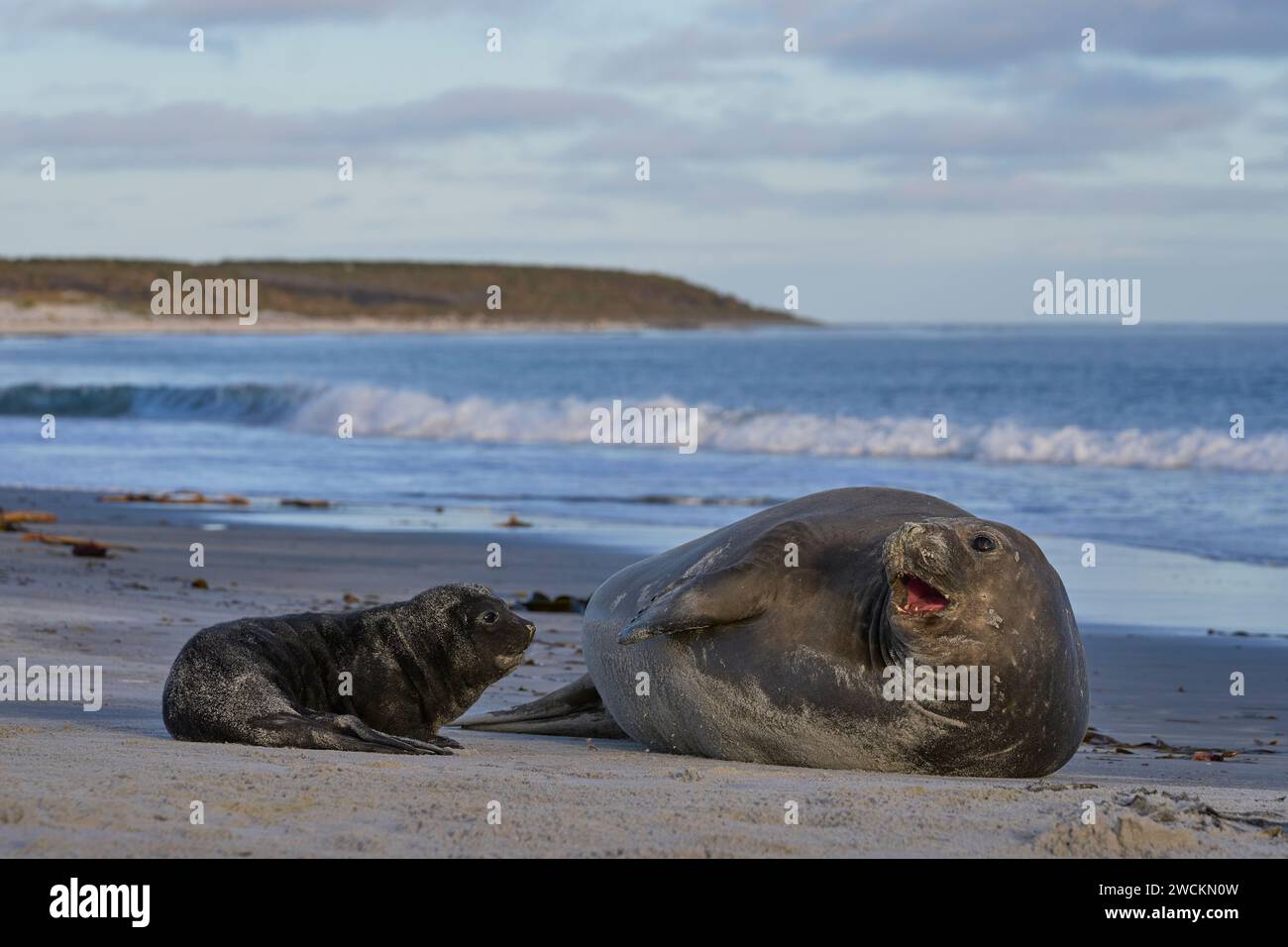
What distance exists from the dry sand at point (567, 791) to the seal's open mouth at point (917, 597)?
546mm

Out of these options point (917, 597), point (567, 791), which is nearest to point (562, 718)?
point (917, 597)

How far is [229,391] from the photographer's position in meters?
40.6

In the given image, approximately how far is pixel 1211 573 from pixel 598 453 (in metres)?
13.9

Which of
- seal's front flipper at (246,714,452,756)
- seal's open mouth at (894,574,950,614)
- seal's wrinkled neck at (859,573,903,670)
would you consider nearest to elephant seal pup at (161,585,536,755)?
seal's front flipper at (246,714,452,756)

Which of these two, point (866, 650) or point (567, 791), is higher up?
point (866, 650)

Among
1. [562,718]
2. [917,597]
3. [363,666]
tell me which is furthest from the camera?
[562,718]

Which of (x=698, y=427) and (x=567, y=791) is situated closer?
(x=567, y=791)

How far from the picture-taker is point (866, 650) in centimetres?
592

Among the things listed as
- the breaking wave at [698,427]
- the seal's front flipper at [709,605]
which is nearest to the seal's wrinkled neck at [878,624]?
the seal's front flipper at [709,605]

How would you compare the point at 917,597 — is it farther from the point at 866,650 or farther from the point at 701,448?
the point at 701,448

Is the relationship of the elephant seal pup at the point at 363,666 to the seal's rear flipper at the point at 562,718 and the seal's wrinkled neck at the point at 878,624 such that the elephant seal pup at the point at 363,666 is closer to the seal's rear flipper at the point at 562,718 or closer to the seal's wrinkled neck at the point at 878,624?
the seal's rear flipper at the point at 562,718

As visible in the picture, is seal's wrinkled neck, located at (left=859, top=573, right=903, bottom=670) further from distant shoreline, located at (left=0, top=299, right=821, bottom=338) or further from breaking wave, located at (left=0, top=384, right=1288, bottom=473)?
distant shoreline, located at (left=0, top=299, right=821, bottom=338)

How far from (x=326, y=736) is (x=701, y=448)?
22.4 meters

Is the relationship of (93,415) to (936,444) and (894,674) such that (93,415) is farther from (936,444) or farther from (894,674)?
(894,674)
